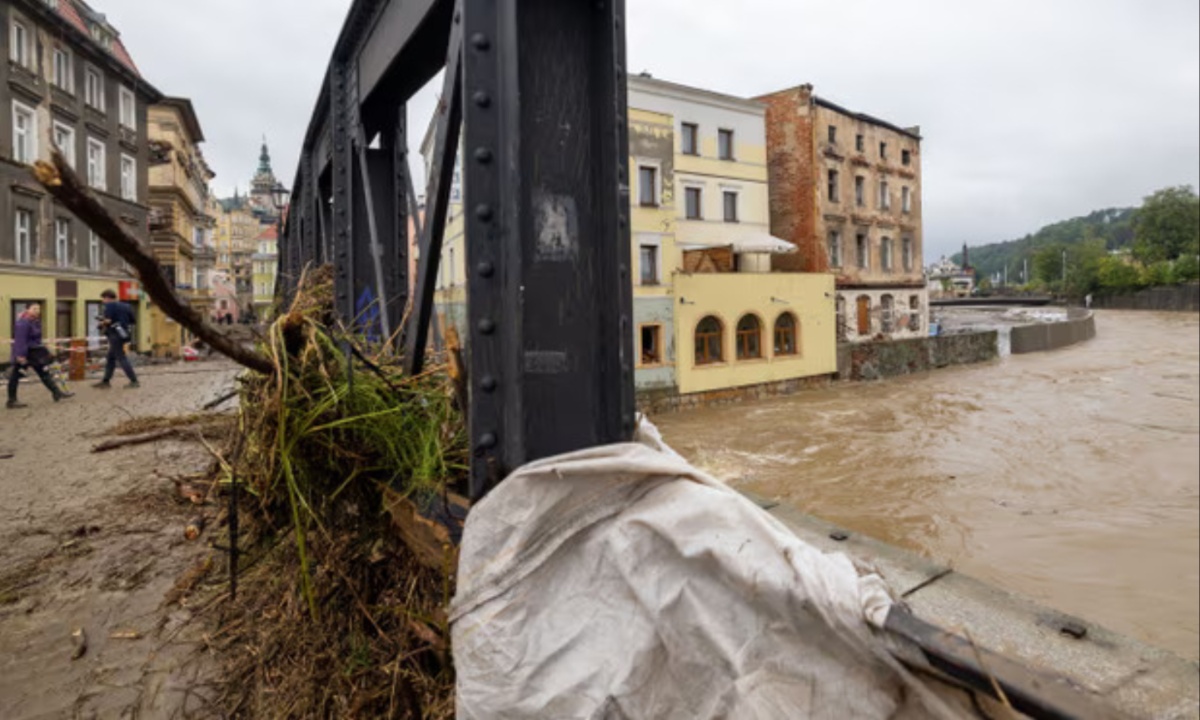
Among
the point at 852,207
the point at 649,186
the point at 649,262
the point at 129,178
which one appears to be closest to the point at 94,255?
the point at 129,178

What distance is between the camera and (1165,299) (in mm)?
23938

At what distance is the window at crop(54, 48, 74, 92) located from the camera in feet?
62.2

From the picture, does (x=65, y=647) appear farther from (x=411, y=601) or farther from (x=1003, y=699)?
(x=1003, y=699)

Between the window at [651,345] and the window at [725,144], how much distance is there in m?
9.08

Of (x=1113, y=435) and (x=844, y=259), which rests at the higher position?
(x=844, y=259)

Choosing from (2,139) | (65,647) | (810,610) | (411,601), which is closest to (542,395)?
(810,610)

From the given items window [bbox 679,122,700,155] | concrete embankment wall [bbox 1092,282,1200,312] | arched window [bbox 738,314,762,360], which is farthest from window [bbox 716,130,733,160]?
concrete embankment wall [bbox 1092,282,1200,312]

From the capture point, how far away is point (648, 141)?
69.3 feet

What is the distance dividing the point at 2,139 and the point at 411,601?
2239 cm

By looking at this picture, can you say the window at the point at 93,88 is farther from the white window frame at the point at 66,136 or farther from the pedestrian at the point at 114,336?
the pedestrian at the point at 114,336

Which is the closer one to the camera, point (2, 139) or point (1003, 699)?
point (1003, 699)

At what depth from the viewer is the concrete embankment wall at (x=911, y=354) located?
25.5 metres

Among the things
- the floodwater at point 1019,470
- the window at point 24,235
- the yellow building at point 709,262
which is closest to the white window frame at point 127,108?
the window at point 24,235

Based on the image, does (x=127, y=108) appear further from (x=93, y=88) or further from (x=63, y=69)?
(x=63, y=69)
